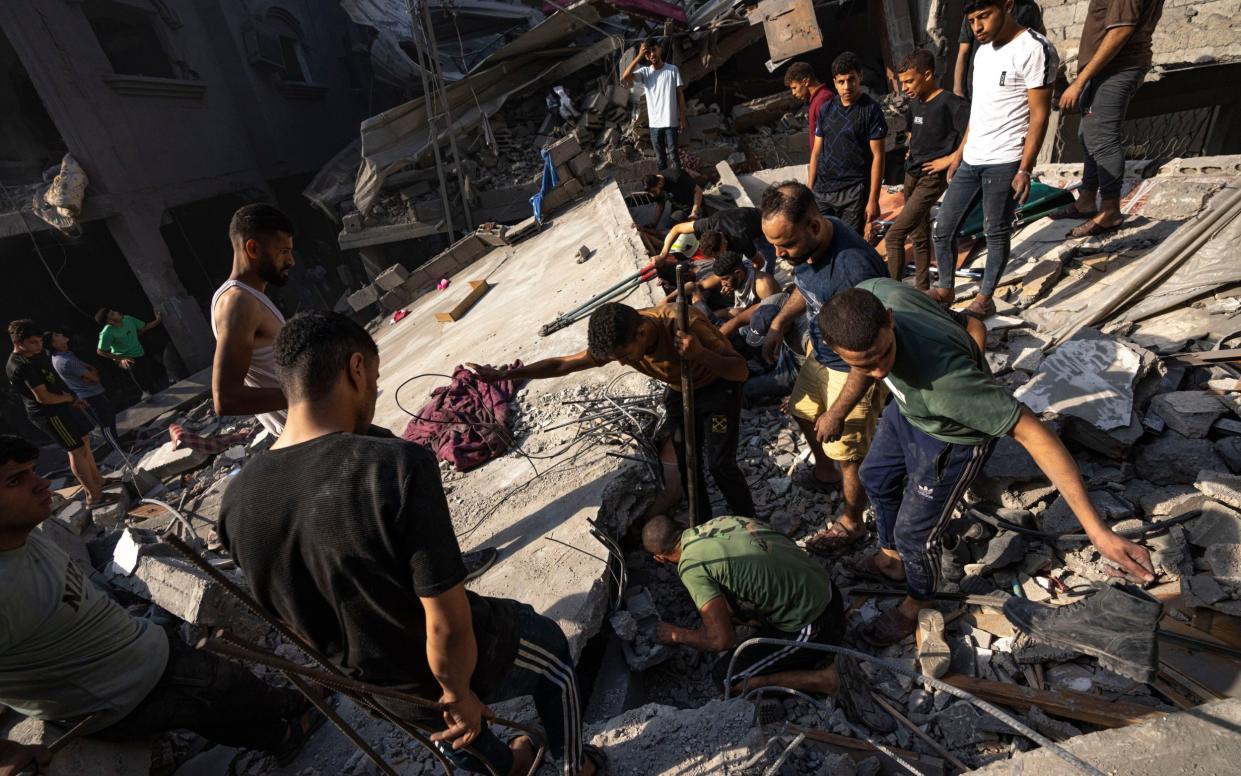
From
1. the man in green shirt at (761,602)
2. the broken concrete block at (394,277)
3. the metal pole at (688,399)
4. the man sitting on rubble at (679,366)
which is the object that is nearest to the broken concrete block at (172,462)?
the broken concrete block at (394,277)

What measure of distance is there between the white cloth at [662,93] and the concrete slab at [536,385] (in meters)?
1.11

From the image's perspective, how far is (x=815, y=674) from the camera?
2.54 m

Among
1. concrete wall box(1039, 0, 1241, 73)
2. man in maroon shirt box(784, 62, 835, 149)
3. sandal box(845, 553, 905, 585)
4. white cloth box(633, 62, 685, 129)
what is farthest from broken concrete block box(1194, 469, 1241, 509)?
white cloth box(633, 62, 685, 129)

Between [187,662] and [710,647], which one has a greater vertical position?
[187,662]

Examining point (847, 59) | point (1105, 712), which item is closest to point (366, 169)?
point (847, 59)

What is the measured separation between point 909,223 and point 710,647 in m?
3.41

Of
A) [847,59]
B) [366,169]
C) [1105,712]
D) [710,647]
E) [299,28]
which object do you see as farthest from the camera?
[299,28]

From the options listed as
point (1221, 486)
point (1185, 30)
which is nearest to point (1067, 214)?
point (1185, 30)

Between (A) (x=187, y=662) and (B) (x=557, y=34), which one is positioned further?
(B) (x=557, y=34)

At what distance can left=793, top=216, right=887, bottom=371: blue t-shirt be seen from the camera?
289 centimetres

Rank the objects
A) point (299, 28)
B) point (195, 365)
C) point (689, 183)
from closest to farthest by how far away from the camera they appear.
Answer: point (689, 183)
point (195, 365)
point (299, 28)

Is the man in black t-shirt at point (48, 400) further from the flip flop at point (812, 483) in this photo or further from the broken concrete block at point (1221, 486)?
the broken concrete block at point (1221, 486)

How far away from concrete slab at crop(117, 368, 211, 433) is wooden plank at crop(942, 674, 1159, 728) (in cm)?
1134

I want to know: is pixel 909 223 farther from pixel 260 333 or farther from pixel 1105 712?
pixel 260 333
